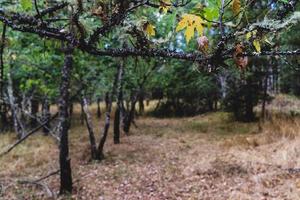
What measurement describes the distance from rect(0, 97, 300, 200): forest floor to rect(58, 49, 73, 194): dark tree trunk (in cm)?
44

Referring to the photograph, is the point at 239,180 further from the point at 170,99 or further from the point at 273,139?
the point at 170,99

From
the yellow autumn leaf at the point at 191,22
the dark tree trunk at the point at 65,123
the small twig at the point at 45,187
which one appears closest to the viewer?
the yellow autumn leaf at the point at 191,22

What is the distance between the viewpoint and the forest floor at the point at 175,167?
9727 mm

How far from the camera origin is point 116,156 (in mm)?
14695

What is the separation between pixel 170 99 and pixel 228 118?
27.9ft

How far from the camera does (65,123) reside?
9945 millimetres

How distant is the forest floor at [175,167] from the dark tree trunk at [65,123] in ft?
1.44

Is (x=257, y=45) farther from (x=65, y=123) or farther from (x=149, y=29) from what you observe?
(x=65, y=123)

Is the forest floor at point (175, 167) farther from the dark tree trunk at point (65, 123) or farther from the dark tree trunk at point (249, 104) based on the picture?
the dark tree trunk at point (249, 104)

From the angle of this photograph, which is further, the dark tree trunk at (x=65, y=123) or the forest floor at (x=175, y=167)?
the forest floor at (x=175, y=167)

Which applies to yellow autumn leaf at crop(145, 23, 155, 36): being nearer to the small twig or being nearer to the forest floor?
the forest floor

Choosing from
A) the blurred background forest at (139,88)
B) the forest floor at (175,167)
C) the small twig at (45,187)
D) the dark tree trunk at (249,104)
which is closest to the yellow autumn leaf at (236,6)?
the blurred background forest at (139,88)

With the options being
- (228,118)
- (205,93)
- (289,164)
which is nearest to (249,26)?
(289,164)

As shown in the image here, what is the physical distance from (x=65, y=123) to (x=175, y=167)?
4.00 m
